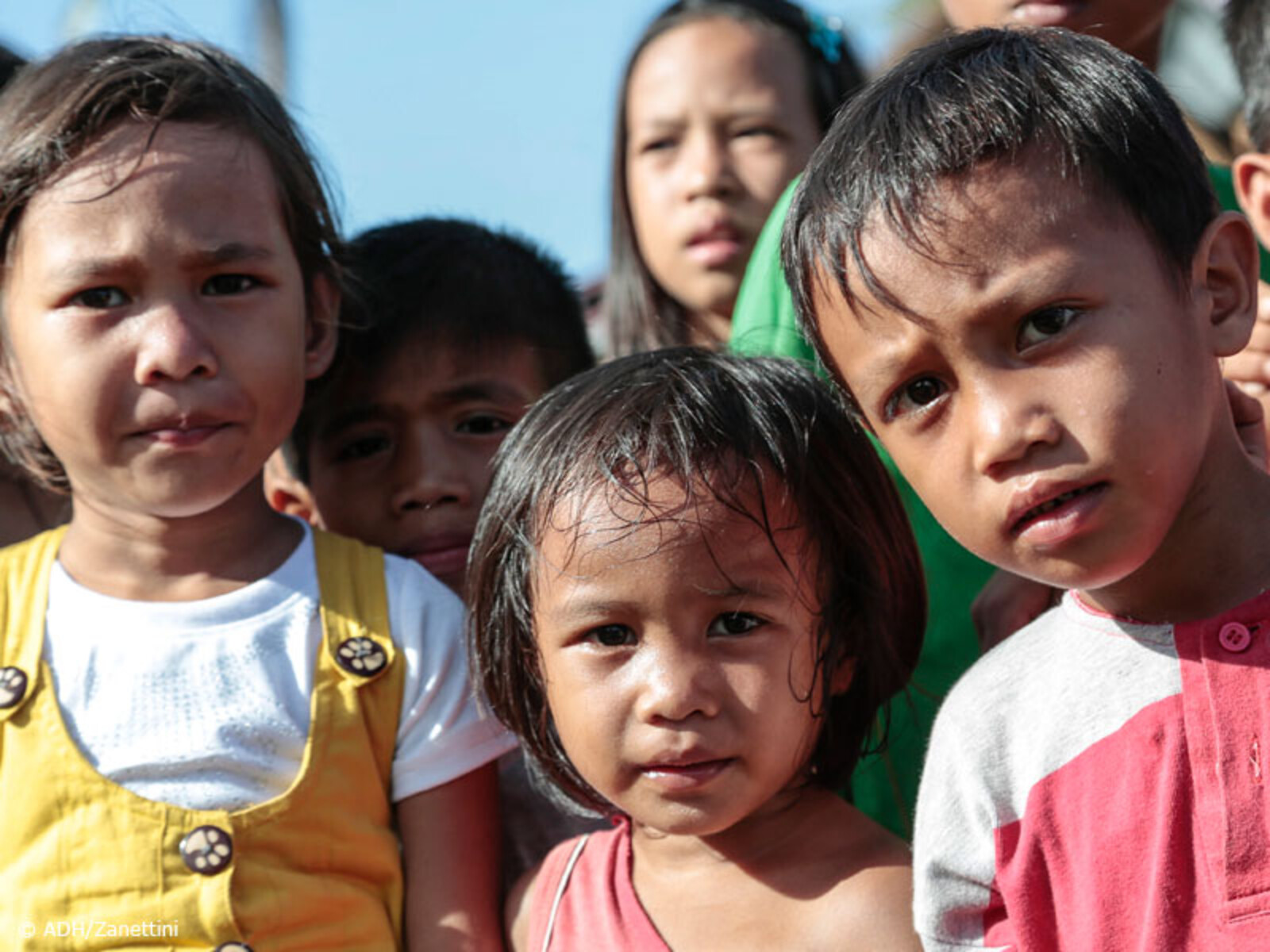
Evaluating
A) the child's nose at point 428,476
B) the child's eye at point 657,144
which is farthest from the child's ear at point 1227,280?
the child's eye at point 657,144

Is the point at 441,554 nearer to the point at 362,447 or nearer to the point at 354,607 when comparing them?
the point at 362,447

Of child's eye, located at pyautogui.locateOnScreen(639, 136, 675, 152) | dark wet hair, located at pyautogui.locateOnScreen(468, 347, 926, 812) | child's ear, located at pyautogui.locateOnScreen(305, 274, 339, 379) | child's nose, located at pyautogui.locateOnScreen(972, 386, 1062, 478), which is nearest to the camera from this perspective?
child's nose, located at pyautogui.locateOnScreen(972, 386, 1062, 478)

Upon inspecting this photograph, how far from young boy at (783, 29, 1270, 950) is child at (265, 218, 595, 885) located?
1.21 m

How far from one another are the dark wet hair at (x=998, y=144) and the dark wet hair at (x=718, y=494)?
11.1 inches

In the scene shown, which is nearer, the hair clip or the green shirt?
the green shirt

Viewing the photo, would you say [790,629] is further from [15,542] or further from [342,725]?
[15,542]

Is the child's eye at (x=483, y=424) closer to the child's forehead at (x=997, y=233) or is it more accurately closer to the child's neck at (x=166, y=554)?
the child's neck at (x=166, y=554)

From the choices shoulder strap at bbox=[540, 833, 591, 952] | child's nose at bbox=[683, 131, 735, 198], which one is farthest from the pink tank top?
child's nose at bbox=[683, 131, 735, 198]

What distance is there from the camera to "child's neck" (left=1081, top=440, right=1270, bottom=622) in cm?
A: 192

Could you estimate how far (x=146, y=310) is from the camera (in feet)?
8.06

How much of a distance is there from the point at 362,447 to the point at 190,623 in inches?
30.2

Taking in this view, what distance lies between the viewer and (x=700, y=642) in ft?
7.22

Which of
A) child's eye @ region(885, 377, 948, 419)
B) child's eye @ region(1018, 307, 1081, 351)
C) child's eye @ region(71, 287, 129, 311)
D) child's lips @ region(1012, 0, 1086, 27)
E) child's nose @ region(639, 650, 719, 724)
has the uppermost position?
child's lips @ region(1012, 0, 1086, 27)

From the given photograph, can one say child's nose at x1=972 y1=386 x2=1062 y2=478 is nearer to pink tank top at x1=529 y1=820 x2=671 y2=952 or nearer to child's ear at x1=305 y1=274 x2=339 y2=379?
pink tank top at x1=529 y1=820 x2=671 y2=952
